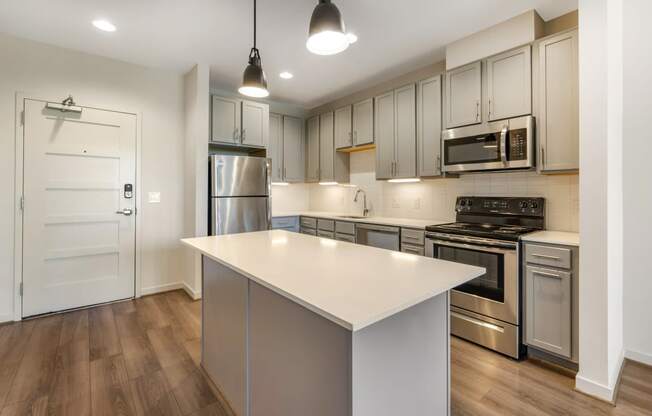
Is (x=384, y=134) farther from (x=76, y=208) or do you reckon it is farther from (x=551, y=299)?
(x=76, y=208)

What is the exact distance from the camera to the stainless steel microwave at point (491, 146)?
2436 mm

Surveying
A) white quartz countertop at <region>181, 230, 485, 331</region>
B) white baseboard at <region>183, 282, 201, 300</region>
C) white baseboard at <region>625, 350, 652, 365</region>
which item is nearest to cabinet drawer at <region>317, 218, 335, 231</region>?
white baseboard at <region>183, 282, 201, 300</region>

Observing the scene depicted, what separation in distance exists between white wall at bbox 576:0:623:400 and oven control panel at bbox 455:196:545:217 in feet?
2.28

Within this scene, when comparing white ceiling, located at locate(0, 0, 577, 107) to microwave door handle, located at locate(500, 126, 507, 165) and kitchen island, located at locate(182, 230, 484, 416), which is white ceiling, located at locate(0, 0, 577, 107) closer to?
microwave door handle, located at locate(500, 126, 507, 165)

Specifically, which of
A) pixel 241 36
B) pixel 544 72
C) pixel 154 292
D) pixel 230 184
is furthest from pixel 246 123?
pixel 544 72

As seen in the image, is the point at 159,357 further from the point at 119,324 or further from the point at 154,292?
the point at 154,292

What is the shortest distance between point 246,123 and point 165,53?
1.16 meters

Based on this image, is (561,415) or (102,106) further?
(102,106)

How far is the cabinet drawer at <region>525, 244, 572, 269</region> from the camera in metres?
2.03

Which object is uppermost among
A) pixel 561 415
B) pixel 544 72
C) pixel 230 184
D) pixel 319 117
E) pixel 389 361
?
pixel 319 117

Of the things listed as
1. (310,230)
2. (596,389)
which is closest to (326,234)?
(310,230)

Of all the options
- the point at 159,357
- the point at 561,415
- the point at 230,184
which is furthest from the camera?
the point at 230,184

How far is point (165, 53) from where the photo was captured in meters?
3.18

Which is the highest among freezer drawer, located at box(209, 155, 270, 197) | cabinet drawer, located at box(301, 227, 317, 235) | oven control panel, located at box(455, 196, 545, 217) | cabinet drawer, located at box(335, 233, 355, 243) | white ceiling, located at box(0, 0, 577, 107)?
white ceiling, located at box(0, 0, 577, 107)
